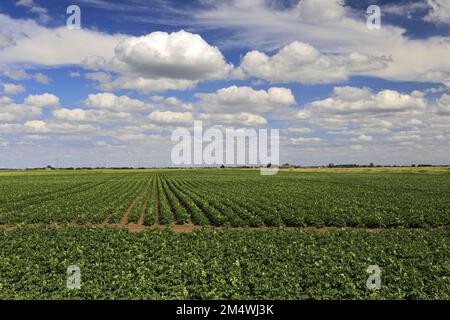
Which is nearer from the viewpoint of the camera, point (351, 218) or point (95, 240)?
point (95, 240)

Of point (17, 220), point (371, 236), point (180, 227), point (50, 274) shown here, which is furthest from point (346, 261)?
point (17, 220)

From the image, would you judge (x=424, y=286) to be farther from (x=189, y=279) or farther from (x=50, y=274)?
(x=50, y=274)

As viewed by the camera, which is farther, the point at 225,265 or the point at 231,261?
the point at 231,261

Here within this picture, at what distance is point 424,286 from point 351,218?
1601cm

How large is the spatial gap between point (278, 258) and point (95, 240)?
9.43m

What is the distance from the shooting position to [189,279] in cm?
1287
